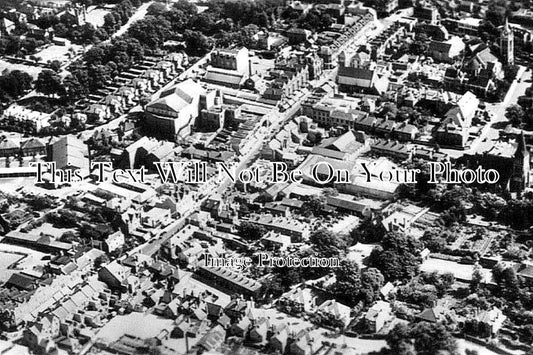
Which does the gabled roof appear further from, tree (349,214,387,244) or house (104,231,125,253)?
house (104,231,125,253)

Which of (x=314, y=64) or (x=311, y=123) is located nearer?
(x=311, y=123)

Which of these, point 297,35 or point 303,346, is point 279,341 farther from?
point 297,35

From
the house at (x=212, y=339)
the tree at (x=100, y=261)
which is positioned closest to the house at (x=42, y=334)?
the tree at (x=100, y=261)

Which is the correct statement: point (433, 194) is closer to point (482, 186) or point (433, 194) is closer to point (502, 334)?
point (482, 186)

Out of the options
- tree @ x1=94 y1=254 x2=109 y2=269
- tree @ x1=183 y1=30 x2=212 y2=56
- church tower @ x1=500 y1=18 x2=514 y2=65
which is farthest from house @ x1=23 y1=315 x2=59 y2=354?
church tower @ x1=500 y1=18 x2=514 y2=65

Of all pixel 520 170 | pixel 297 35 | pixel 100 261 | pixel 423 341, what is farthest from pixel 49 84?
pixel 423 341

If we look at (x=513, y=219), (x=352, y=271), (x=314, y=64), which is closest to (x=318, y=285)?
(x=352, y=271)
